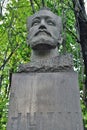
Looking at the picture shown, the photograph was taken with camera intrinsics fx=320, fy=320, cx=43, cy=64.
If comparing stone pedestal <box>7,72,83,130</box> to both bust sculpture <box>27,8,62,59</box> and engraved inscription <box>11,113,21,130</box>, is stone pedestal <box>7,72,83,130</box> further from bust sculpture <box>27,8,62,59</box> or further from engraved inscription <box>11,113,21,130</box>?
bust sculpture <box>27,8,62,59</box>

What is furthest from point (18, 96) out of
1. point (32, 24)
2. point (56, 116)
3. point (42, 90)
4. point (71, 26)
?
point (71, 26)

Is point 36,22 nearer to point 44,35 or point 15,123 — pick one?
point 44,35

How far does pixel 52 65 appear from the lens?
230 inches

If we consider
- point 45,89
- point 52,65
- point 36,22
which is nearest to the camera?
point 45,89

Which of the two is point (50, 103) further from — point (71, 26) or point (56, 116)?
point (71, 26)

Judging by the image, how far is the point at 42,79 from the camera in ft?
18.7

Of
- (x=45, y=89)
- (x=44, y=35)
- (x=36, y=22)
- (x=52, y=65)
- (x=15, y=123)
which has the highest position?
(x=36, y=22)

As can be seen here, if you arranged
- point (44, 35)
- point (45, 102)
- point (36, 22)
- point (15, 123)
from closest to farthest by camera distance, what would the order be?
point (15, 123)
point (45, 102)
point (44, 35)
point (36, 22)

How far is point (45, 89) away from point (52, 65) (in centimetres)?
51

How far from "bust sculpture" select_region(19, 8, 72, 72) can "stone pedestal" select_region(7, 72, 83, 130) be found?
0.15 m

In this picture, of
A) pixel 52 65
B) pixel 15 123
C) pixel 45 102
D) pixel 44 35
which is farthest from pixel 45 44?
pixel 15 123

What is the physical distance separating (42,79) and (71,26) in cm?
780

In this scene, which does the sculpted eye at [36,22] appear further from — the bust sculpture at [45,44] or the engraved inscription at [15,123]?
the engraved inscription at [15,123]

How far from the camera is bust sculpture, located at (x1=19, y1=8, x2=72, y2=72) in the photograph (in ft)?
19.2
